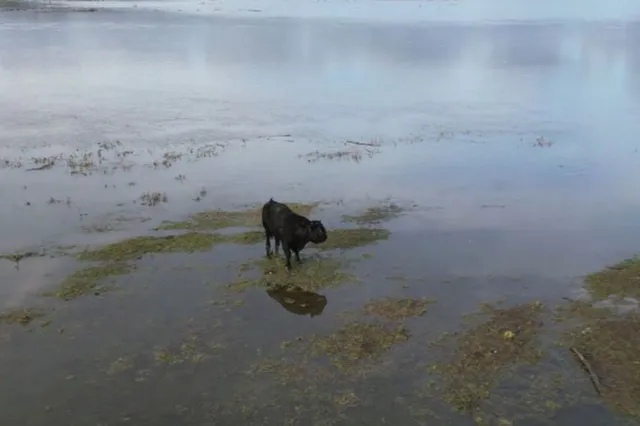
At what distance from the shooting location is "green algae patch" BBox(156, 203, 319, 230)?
16922 mm

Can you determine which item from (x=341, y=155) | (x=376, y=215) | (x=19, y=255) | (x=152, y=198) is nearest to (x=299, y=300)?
(x=376, y=215)

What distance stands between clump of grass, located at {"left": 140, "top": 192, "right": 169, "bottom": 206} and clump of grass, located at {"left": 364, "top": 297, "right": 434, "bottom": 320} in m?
8.53

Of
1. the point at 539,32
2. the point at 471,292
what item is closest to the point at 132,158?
the point at 471,292

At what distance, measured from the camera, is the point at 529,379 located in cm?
995

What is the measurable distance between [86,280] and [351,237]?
590cm

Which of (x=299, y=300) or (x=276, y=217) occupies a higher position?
(x=276, y=217)

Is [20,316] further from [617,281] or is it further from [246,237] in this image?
[617,281]

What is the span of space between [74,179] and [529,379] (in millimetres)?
15654

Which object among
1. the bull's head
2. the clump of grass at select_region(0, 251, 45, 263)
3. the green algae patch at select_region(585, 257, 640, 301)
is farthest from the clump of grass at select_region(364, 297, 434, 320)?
the clump of grass at select_region(0, 251, 45, 263)

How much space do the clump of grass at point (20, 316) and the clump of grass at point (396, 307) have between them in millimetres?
5857

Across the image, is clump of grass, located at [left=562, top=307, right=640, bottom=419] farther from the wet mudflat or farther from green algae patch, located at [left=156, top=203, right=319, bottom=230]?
green algae patch, located at [left=156, top=203, right=319, bottom=230]

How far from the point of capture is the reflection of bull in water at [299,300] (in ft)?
40.7

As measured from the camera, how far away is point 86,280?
13.7 metres

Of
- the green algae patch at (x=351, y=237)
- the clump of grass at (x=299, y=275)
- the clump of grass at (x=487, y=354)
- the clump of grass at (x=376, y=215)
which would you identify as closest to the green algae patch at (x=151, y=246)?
the clump of grass at (x=299, y=275)
